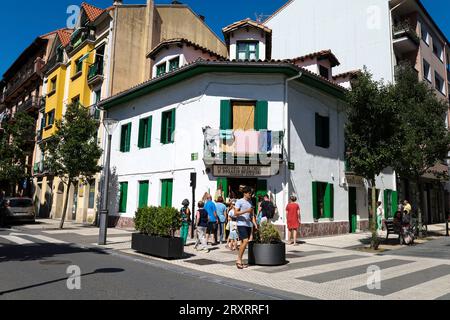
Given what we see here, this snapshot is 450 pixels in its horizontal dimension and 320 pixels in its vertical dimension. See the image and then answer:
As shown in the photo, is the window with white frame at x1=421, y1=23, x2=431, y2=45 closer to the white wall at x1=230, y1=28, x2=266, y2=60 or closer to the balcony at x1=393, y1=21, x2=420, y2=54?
the balcony at x1=393, y1=21, x2=420, y2=54

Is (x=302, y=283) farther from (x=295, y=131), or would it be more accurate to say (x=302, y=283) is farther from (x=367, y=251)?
(x=295, y=131)

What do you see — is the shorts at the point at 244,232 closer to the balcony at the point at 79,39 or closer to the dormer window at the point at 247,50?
the dormer window at the point at 247,50

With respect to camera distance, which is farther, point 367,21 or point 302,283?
point 367,21

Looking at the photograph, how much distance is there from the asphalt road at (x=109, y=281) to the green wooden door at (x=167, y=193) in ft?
22.7

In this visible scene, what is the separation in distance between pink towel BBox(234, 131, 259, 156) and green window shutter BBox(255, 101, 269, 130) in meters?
0.53

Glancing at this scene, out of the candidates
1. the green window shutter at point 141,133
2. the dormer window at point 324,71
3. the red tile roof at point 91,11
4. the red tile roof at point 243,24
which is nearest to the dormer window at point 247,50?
the red tile roof at point 243,24

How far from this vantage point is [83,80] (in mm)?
25078

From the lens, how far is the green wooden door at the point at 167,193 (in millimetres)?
16828

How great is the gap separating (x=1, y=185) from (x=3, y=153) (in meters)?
11.2

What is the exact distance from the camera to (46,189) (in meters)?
30.1

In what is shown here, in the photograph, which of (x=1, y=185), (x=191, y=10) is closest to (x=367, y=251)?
(x=191, y=10)

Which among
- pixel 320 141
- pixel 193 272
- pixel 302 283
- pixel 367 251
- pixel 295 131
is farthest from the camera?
pixel 320 141

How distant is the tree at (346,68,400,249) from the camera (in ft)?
41.2

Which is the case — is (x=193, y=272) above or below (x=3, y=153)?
below
